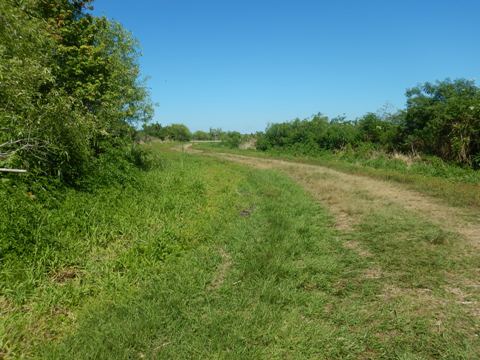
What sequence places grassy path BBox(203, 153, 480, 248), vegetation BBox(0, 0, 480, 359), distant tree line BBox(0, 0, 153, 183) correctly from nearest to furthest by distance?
1. vegetation BBox(0, 0, 480, 359)
2. distant tree line BBox(0, 0, 153, 183)
3. grassy path BBox(203, 153, 480, 248)

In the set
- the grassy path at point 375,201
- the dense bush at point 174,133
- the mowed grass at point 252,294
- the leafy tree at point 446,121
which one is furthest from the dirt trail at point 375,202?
the dense bush at point 174,133

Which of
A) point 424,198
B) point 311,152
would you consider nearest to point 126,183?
point 424,198

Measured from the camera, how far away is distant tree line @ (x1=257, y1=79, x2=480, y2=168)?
1440 centimetres

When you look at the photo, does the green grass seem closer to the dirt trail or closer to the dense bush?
the dirt trail

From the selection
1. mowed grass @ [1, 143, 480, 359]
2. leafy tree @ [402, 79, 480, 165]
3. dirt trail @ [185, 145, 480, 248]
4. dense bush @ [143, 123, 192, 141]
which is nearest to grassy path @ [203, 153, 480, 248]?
dirt trail @ [185, 145, 480, 248]

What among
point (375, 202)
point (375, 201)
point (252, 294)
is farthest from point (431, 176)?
point (252, 294)

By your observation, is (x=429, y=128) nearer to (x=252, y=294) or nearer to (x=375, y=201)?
(x=375, y=201)

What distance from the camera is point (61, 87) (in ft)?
28.8

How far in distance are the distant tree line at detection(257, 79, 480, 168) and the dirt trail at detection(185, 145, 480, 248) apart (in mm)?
5742

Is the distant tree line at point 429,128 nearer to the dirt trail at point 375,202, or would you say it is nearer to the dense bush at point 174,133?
the dirt trail at point 375,202

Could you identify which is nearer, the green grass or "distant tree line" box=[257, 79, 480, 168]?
the green grass

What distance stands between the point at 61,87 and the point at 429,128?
630 inches

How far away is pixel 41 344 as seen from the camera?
2977 mm

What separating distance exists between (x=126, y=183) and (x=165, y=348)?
6047 millimetres
